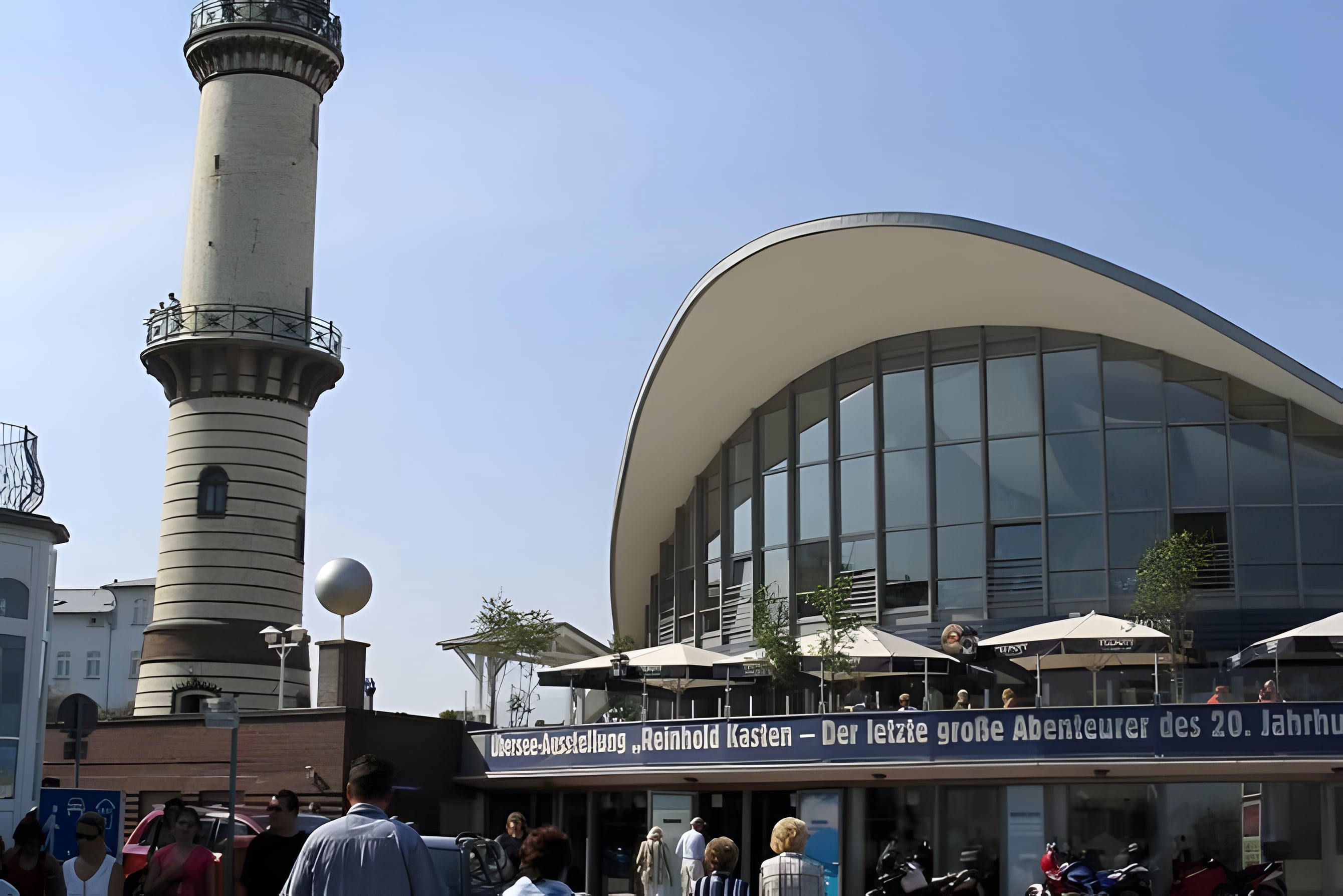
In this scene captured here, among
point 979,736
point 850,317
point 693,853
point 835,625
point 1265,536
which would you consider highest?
point 850,317

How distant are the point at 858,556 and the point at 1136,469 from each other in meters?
5.47

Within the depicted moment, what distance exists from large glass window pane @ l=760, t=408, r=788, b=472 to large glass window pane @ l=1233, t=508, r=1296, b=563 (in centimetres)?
900

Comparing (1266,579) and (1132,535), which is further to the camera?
(1132,535)

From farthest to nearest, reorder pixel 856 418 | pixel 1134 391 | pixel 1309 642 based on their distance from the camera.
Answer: pixel 856 418, pixel 1134 391, pixel 1309 642

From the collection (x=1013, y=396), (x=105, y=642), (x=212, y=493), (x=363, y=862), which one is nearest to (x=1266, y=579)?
(x=1013, y=396)

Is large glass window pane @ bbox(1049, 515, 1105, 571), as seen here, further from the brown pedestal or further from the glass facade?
the brown pedestal

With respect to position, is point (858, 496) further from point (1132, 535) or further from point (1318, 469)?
point (1318, 469)

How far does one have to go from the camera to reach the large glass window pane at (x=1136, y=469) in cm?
2805

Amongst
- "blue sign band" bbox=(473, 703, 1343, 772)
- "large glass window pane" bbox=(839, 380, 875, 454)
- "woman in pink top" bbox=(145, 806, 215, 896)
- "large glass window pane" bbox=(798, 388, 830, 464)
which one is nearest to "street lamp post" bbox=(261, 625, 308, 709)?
"blue sign band" bbox=(473, 703, 1343, 772)

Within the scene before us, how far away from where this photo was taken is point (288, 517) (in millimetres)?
34438

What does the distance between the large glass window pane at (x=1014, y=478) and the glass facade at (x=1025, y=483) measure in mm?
29

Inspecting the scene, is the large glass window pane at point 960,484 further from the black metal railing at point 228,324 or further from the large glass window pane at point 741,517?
the black metal railing at point 228,324

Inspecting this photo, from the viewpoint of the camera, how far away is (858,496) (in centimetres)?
3080

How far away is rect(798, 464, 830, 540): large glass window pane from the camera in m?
31.2
